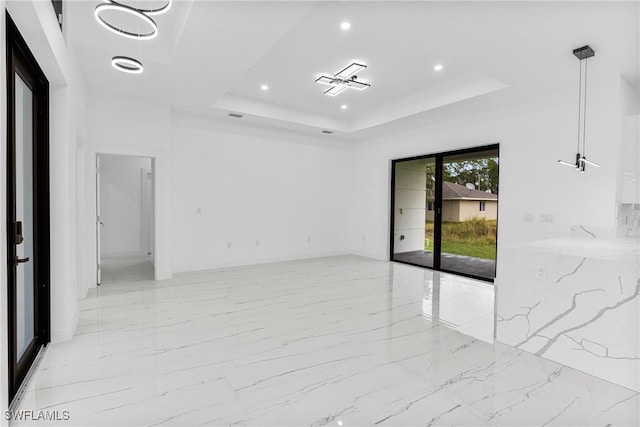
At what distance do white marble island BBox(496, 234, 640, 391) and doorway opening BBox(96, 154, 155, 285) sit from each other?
23.1ft

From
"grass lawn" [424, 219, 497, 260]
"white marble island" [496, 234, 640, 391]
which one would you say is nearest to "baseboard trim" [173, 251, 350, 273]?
"grass lawn" [424, 219, 497, 260]

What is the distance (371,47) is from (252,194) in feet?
12.7

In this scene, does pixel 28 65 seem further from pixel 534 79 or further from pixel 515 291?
pixel 534 79

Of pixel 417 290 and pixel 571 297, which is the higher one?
pixel 571 297

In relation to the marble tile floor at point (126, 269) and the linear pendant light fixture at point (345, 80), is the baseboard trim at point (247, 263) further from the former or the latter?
the linear pendant light fixture at point (345, 80)

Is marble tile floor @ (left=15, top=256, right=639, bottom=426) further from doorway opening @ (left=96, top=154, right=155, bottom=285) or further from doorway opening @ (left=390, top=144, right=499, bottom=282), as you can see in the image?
doorway opening @ (left=96, top=154, right=155, bottom=285)

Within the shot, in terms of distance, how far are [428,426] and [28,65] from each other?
367 centimetres

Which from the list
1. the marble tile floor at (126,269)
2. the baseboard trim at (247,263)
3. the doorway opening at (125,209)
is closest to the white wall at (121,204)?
the doorway opening at (125,209)

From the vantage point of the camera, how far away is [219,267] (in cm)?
655

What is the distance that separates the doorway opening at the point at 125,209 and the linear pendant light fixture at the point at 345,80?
4.77 metres

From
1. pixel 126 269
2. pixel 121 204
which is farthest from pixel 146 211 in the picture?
pixel 126 269

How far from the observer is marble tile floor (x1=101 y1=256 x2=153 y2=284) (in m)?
5.68

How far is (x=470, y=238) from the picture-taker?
6250 mm

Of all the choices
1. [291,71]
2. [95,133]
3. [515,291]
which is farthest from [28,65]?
[515,291]
